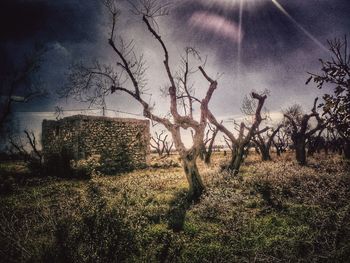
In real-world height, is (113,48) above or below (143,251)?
above

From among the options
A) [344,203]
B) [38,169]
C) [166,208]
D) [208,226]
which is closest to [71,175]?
[38,169]

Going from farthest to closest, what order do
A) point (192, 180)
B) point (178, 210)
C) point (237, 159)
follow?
point (237, 159)
point (192, 180)
point (178, 210)

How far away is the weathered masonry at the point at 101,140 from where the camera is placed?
17609mm

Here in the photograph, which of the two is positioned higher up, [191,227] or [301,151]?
[301,151]

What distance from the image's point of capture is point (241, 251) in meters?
5.38

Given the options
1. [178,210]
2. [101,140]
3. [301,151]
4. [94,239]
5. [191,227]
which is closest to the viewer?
[94,239]

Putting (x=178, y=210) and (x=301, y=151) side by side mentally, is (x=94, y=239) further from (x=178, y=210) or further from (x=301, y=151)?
(x=301, y=151)

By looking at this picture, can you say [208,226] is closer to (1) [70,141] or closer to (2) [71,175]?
(2) [71,175]

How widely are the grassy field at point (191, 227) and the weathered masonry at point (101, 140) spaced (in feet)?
22.1

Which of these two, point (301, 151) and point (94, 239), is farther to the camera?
point (301, 151)

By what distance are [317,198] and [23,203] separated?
1045 centimetres

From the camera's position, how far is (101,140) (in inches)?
723

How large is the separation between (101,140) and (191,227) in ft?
42.4

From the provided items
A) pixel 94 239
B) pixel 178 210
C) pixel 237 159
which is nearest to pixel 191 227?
pixel 178 210
